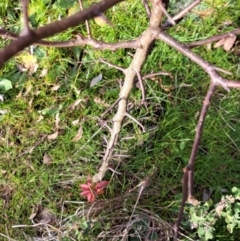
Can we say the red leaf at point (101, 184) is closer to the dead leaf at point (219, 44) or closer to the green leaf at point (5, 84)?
the green leaf at point (5, 84)

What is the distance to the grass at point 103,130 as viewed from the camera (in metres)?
2.19

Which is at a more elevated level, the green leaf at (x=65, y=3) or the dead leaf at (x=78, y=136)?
the green leaf at (x=65, y=3)

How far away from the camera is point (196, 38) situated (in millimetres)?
2363

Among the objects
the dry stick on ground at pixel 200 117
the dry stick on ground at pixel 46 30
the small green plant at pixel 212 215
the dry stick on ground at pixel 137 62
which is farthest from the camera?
the small green plant at pixel 212 215

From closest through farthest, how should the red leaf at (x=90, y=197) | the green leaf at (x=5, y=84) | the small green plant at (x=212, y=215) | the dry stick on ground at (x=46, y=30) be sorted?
the dry stick on ground at (x=46, y=30), the small green plant at (x=212, y=215), the red leaf at (x=90, y=197), the green leaf at (x=5, y=84)

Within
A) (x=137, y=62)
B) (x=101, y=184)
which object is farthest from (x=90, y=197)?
(x=137, y=62)

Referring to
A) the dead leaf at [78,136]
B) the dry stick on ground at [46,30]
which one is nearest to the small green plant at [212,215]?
the dead leaf at [78,136]

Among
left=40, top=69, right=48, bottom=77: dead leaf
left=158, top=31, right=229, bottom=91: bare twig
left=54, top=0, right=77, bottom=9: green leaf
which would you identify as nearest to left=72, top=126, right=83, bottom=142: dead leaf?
left=40, top=69, right=48, bottom=77: dead leaf

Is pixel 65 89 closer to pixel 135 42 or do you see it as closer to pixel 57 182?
pixel 57 182

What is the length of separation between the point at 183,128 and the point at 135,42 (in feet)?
3.09

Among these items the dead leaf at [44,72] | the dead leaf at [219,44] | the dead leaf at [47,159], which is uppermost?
the dead leaf at [44,72]

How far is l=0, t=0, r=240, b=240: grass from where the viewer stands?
2191mm

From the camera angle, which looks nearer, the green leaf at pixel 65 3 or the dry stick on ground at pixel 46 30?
the dry stick on ground at pixel 46 30

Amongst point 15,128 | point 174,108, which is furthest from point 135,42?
point 15,128
